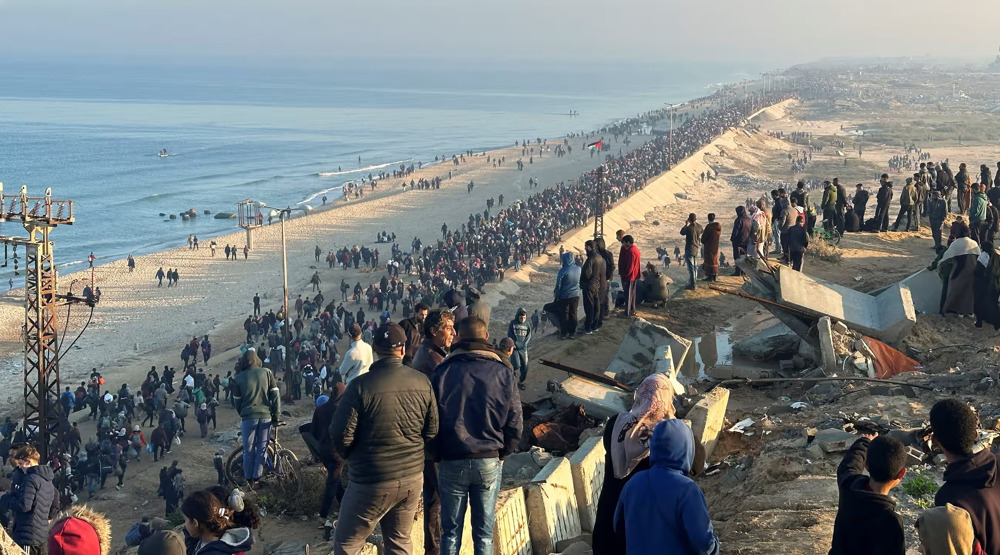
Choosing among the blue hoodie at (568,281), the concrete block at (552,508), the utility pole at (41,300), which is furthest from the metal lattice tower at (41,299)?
the concrete block at (552,508)

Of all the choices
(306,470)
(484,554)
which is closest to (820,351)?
(306,470)

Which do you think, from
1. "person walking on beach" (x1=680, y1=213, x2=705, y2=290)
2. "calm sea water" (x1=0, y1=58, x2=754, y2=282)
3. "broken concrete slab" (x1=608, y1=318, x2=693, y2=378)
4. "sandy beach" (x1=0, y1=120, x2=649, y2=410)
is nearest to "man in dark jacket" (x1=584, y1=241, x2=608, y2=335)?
"broken concrete slab" (x1=608, y1=318, x2=693, y2=378)

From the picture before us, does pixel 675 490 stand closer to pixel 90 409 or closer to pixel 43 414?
pixel 43 414

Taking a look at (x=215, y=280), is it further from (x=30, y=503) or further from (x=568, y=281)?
(x=30, y=503)

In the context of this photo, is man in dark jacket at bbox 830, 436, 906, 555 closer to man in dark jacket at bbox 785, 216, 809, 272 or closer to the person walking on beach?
the person walking on beach

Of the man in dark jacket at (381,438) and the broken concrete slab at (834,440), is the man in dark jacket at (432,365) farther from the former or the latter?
the broken concrete slab at (834,440)

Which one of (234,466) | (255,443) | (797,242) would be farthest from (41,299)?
(797,242)
